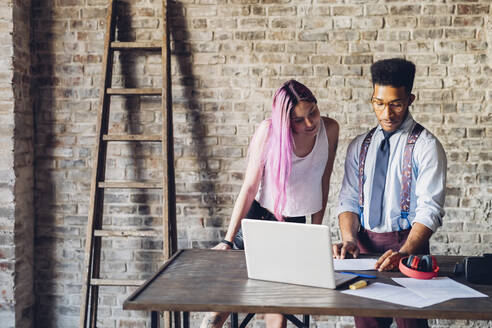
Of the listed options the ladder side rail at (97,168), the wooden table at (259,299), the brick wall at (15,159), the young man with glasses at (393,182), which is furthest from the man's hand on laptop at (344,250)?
the brick wall at (15,159)

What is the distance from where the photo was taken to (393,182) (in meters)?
2.26

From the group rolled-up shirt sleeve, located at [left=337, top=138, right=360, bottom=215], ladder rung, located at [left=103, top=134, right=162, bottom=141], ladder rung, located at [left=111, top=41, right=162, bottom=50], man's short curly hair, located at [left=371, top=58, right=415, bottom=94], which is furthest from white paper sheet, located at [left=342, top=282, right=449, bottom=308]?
ladder rung, located at [left=111, top=41, right=162, bottom=50]

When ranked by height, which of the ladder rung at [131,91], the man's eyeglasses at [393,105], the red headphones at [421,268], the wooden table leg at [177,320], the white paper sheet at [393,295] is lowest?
Answer: the wooden table leg at [177,320]

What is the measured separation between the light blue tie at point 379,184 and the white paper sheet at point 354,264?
30 cm

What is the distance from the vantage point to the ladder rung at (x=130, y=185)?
3.11 m

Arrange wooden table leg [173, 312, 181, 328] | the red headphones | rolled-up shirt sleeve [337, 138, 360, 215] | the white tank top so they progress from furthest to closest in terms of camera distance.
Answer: wooden table leg [173, 312, 181, 328] < the white tank top < rolled-up shirt sleeve [337, 138, 360, 215] < the red headphones

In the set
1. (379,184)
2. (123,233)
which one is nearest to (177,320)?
(123,233)

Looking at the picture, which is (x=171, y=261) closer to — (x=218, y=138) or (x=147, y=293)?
(x=147, y=293)

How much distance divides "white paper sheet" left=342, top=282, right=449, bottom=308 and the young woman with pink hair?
0.87m

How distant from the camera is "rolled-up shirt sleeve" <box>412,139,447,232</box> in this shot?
2.09 meters

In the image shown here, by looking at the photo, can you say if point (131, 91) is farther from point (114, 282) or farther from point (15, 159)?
point (114, 282)

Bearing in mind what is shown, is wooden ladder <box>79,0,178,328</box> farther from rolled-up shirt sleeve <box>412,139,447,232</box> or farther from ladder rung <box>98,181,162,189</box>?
rolled-up shirt sleeve <box>412,139,447,232</box>

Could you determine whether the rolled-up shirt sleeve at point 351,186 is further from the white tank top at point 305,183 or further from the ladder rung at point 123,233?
the ladder rung at point 123,233

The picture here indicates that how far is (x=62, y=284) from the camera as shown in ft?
11.1
